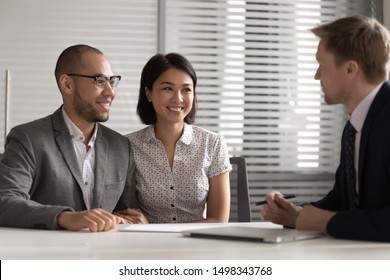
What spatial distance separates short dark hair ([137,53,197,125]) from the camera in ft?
9.45

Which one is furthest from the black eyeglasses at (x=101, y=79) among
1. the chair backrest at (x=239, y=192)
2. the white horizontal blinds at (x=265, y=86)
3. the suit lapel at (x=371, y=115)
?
the white horizontal blinds at (x=265, y=86)

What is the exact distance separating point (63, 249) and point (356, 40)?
1097 mm

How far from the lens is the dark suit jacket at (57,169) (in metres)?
2.31

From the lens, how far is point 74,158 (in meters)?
2.47

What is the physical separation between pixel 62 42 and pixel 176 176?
6.60 feet

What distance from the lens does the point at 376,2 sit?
489cm

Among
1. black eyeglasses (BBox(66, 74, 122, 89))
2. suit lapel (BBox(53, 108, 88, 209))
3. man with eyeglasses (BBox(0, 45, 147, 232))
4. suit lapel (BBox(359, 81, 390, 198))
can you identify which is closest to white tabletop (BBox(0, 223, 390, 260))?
suit lapel (BBox(359, 81, 390, 198))

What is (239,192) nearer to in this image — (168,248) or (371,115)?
(371,115)

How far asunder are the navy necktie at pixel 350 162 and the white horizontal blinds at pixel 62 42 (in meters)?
2.63

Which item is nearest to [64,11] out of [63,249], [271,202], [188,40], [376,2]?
[188,40]

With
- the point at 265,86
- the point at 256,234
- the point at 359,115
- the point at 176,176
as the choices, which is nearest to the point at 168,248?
the point at 256,234

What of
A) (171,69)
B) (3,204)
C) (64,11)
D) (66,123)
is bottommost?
(3,204)

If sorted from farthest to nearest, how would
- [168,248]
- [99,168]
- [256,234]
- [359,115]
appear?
[99,168] → [359,115] → [256,234] → [168,248]
